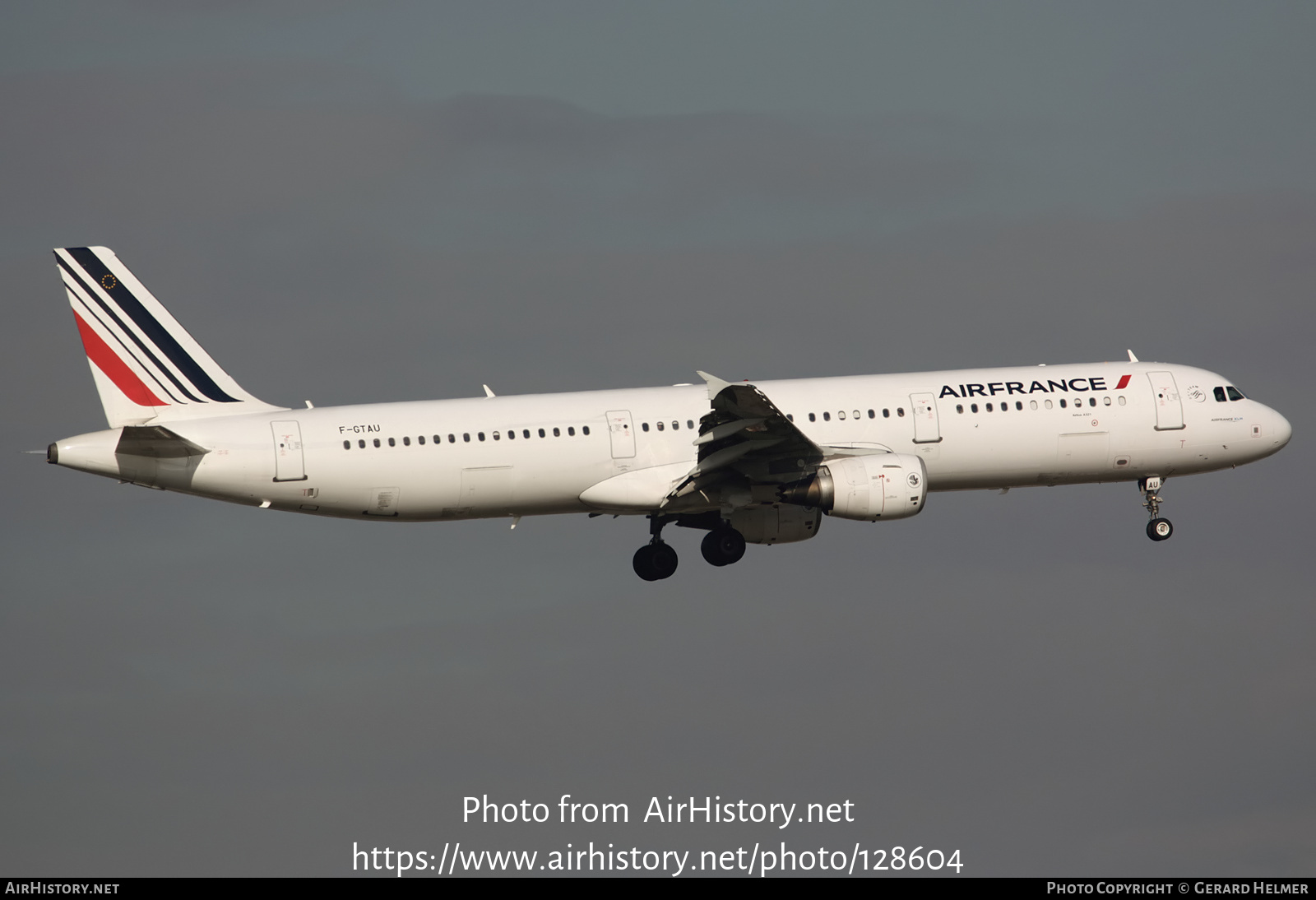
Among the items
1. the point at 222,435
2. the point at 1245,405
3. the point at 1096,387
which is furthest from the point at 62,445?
the point at 1245,405

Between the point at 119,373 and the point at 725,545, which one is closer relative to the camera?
the point at 119,373

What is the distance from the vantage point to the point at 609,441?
46.8 m

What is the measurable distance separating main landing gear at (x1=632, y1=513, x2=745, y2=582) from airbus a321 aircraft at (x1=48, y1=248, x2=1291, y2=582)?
0.13 metres

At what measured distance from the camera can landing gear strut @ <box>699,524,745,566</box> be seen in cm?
5053

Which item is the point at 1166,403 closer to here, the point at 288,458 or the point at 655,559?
the point at 655,559

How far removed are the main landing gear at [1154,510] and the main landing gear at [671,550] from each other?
12511mm

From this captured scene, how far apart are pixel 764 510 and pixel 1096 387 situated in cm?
1047

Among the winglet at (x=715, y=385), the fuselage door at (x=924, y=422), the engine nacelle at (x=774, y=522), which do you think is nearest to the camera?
the winglet at (x=715, y=385)

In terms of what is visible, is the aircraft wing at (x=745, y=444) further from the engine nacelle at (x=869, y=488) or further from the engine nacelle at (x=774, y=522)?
the engine nacelle at (x=774, y=522)

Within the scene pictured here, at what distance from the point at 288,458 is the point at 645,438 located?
31.8 ft

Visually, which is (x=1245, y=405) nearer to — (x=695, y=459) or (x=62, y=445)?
(x=695, y=459)

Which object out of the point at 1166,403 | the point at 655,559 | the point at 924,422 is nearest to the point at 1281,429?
the point at 1166,403

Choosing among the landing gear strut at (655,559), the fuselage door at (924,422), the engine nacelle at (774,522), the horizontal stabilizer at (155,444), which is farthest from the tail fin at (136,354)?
the fuselage door at (924,422)

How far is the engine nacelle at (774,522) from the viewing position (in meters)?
50.5
